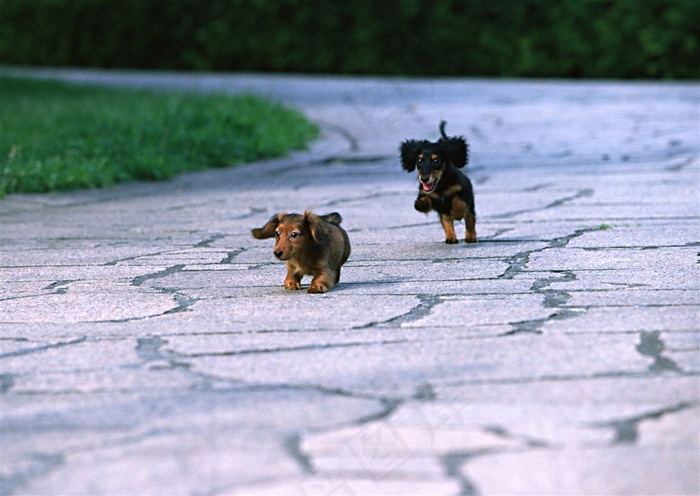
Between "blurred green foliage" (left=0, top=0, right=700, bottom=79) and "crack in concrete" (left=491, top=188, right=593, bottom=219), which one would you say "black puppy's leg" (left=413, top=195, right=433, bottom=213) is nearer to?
"crack in concrete" (left=491, top=188, right=593, bottom=219)

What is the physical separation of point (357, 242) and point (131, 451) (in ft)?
12.3

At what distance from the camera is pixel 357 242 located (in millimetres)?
6863

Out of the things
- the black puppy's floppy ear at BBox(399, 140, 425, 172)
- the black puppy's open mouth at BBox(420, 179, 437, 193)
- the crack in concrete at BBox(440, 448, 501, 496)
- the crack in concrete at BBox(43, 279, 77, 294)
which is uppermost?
the black puppy's floppy ear at BBox(399, 140, 425, 172)

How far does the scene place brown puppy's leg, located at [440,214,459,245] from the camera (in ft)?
21.3

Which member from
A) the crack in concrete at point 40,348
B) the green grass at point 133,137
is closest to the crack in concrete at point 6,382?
the crack in concrete at point 40,348

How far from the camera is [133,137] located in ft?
37.8

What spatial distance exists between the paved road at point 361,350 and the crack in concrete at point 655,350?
0.04ft

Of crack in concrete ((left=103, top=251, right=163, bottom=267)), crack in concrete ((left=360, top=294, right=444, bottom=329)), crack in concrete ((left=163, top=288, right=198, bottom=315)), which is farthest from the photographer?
crack in concrete ((left=103, top=251, right=163, bottom=267))

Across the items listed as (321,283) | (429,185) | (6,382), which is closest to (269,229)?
(321,283)

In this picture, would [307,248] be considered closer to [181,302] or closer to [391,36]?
[181,302]

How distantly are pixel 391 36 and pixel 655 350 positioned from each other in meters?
20.6

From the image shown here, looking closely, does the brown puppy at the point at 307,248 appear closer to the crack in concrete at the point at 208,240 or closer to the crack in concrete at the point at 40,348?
the crack in concrete at the point at 40,348

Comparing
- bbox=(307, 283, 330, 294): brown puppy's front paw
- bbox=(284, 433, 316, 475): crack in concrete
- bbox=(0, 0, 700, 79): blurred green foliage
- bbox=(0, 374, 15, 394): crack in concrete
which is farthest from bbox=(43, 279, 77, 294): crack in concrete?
bbox=(0, 0, 700, 79): blurred green foliage

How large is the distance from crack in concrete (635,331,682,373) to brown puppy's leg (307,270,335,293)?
4.85 feet
